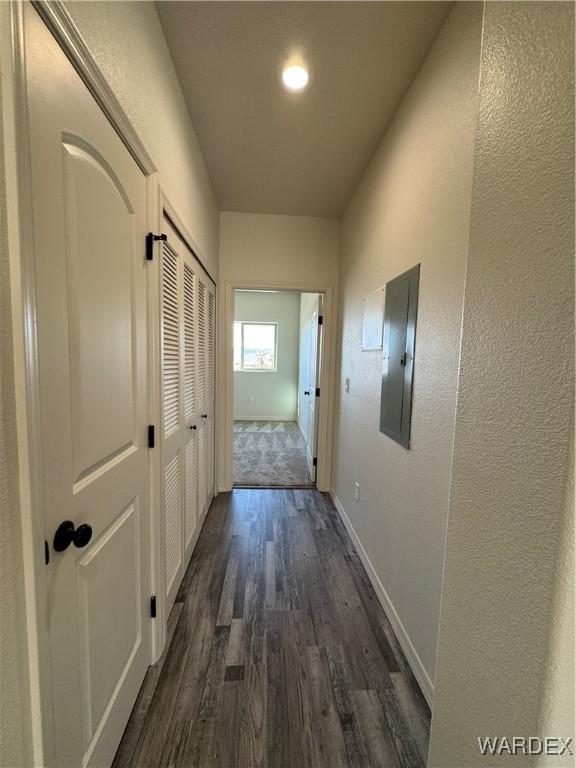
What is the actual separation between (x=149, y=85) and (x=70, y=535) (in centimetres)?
158

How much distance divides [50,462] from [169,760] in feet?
3.76

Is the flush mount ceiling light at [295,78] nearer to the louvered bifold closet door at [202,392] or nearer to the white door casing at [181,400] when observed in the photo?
the white door casing at [181,400]

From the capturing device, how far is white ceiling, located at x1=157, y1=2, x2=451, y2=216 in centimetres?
124

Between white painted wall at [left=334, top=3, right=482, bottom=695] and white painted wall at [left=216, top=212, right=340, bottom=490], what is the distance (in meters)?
0.96

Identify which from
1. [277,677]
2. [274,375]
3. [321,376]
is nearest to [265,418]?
[274,375]

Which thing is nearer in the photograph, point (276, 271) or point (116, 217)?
point (116, 217)

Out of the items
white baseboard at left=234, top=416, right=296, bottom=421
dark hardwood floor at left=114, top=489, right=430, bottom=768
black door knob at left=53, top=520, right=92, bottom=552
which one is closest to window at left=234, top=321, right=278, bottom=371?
white baseboard at left=234, top=416, right=296, bottom=421

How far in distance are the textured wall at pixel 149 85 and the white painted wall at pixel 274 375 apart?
4.21 meters

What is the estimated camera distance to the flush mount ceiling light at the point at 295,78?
1.46 m

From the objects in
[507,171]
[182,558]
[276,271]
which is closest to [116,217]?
[507,171]

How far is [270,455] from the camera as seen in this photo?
4.30m

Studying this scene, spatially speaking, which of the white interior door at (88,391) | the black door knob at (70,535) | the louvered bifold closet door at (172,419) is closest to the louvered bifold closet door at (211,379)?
the louvered bifold closet door at (172,419)

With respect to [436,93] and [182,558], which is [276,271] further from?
[182,558]

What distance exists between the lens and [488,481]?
66 cm
